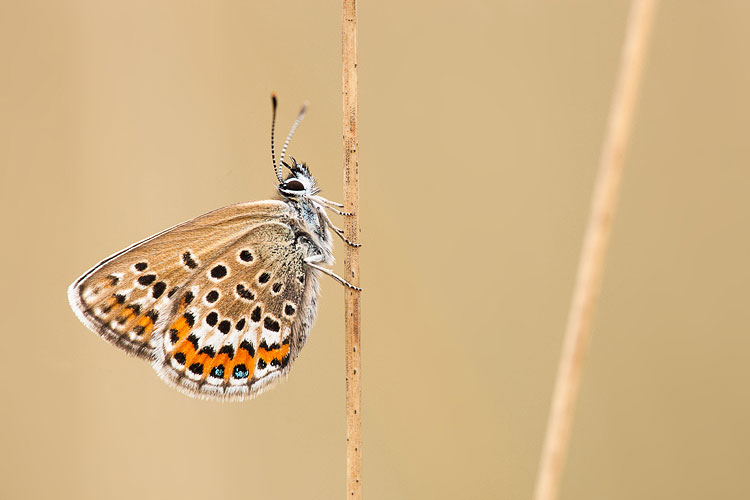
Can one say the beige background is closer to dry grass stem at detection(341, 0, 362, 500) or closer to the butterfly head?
the butterfly head

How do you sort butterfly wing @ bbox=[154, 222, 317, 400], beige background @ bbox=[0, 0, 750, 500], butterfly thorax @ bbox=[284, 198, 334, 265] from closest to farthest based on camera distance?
butterfly wing @ bbox=[154, 222, 317, 400], butterfly thorax @ bbox=[284, 198, 334, 265], beige background @ bbox=[0, 0, 750, 500]

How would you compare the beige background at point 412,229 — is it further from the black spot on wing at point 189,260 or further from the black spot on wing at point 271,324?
the black spot on wing at point 189,260

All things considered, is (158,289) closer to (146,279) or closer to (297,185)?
Answer: (146,279)

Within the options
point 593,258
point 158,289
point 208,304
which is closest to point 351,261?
point 208,304

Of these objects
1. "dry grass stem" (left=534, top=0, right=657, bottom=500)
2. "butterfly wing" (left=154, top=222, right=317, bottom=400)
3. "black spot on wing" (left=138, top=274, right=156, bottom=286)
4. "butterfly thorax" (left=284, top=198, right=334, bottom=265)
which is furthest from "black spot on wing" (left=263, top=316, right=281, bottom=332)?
"dry grass stem" (left=534, top=0, right=657, bottom=500)

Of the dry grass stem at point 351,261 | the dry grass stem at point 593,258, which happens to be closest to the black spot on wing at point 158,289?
the dry grass stem at point 351,261

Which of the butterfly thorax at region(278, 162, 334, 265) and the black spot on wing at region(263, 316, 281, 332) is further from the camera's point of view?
the butterfly thorax at region(278, 162, 334, 265)

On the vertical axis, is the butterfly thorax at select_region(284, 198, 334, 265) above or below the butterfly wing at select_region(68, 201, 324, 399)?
above
